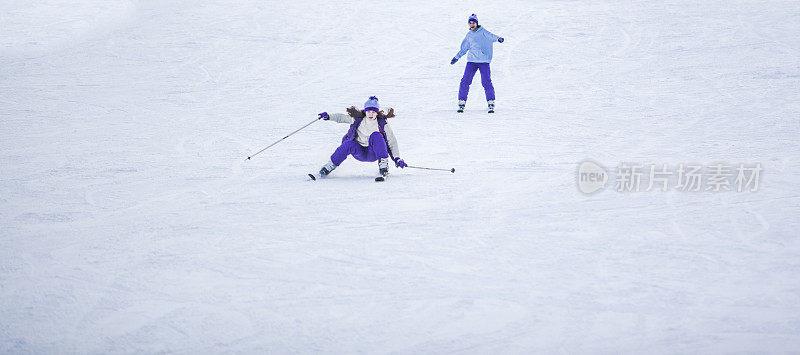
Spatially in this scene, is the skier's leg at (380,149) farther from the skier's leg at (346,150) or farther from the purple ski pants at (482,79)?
the purple ski pants at (482,79)

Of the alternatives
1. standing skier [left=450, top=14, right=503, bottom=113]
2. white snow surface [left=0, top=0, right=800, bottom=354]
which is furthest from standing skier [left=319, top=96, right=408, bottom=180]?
standing skier [left=450, top=14, right=503, bottom=113]

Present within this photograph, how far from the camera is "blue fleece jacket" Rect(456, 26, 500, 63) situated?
9.22 meters

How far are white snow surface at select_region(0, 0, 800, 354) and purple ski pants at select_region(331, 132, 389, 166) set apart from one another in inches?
9.3

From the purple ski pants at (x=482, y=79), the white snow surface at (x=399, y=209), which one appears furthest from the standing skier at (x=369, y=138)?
the purple ski pants at (x=482, y=79)

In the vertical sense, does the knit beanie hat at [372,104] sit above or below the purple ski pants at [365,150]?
above

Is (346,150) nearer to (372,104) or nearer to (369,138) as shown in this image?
(369,138)

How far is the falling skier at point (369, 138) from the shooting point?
20.9ft

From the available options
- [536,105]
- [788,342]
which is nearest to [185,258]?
[788,342]

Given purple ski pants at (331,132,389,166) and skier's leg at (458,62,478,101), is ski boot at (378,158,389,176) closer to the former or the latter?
purple ski pants at (331,132,389,166)

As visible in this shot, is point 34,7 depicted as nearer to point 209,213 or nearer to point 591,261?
point 209,213

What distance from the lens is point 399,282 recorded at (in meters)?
4.24

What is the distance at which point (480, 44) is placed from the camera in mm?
9227

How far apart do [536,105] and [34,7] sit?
1322 centimetres

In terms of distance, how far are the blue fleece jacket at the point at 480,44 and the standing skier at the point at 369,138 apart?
316cm
